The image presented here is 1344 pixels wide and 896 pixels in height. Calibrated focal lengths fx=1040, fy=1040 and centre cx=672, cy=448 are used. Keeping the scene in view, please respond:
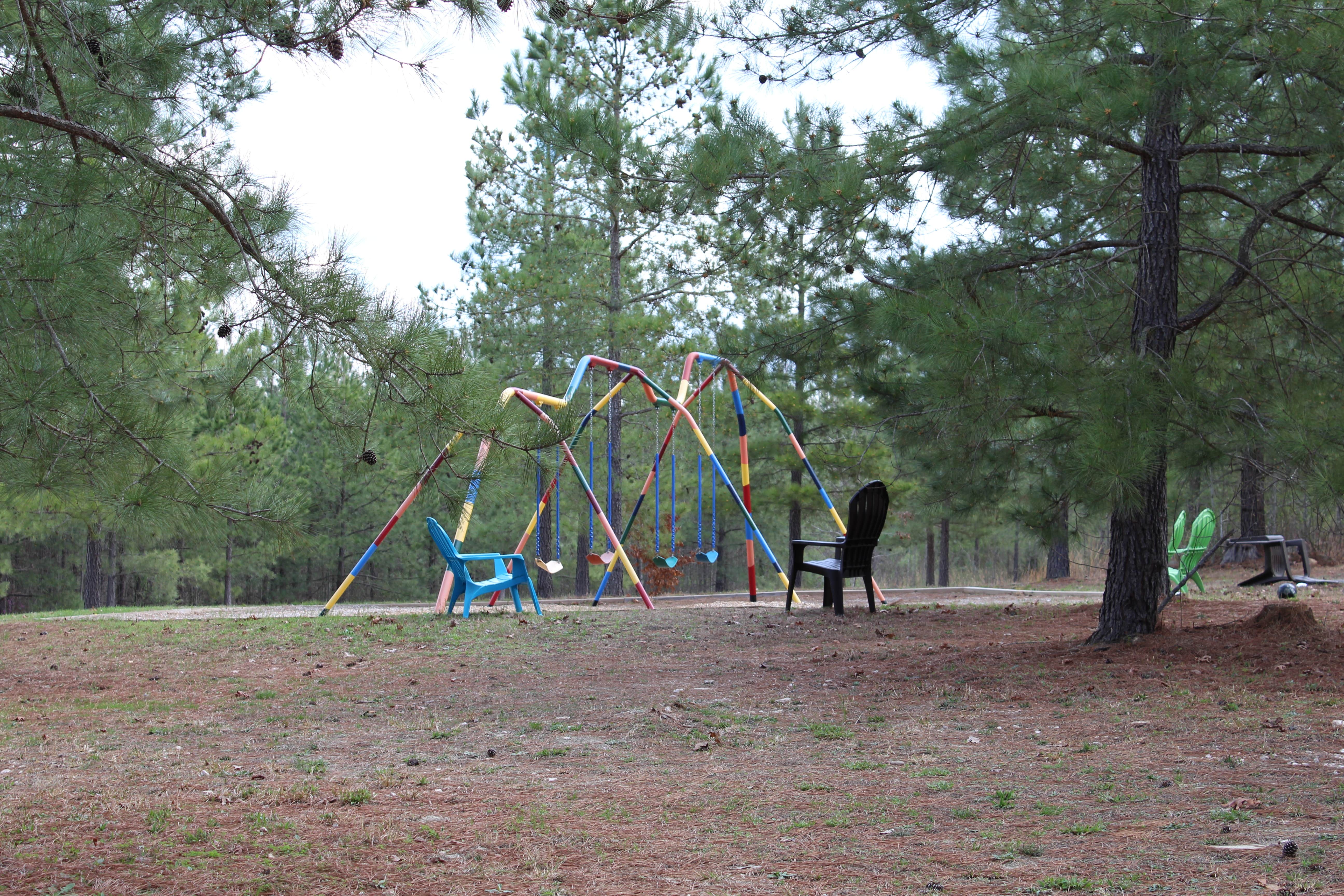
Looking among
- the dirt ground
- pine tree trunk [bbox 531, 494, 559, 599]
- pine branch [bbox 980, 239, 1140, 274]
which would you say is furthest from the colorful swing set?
pine tree trunk [bbox 531, 494, 559, 599]

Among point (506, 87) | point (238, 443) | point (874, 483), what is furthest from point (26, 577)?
point (874, 483)

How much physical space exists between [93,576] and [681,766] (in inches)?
773

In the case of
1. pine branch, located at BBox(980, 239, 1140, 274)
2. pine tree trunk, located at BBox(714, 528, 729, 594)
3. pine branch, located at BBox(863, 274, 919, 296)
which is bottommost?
pine tree trunk, located at BBox(714, 528, 729, 594)

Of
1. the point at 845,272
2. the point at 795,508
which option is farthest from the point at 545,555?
the point at 845,272

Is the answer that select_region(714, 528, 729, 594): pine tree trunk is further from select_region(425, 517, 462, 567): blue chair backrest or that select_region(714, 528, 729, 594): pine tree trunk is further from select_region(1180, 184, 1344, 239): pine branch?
select_region(1180, 184, 1344, 239): pine branch

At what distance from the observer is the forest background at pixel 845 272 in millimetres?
3414

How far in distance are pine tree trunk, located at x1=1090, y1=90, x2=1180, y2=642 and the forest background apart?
3cm

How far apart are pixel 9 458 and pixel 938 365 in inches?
164

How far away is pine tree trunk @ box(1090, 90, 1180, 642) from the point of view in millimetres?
6086

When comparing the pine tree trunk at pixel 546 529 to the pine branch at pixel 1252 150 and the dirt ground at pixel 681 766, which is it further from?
the pine branch at pixel 1252 150

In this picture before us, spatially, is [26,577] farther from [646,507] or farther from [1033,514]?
[1033,514]

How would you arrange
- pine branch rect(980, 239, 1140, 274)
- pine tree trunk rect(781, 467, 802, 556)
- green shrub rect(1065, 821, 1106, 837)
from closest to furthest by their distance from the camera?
green shrub rect(1065, 821, 1106, 837) → pine branch rect(980, 239, 1140, 274) → pine tree trunk rect(781, 467, 802, 556)

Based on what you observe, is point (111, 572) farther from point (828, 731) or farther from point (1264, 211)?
point (1264, 211)

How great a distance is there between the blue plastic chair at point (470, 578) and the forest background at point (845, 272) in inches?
69.0
